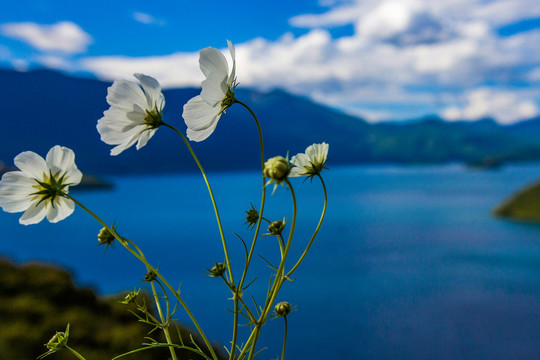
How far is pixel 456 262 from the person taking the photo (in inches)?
1150

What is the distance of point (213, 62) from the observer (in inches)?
21.8

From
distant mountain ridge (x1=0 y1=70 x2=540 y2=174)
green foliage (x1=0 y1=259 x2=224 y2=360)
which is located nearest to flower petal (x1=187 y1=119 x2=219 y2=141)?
green foliage (x1=0 y1=259 x2=224 y2=360)

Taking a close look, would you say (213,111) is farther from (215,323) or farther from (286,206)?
(286,206)

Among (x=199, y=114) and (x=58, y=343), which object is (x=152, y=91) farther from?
(x=58, y=343)

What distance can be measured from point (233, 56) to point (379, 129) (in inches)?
4800

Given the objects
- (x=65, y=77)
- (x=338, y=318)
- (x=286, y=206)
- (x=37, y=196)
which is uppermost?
(x=65, y=77)

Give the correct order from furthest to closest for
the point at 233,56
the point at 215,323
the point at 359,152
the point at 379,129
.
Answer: the point at 379,129 < the point at 359,152 < the point at 215,323 < the point at 233,56

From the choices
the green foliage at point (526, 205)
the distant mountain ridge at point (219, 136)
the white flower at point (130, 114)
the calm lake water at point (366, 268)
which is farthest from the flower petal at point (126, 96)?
the distant mountain ridge at point (219, 136)

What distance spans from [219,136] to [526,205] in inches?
2877

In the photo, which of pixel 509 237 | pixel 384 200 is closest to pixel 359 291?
pixel 509 237

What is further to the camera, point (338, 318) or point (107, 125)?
point (338, 318)

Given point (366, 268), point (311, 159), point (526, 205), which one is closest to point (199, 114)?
point (311, 159)

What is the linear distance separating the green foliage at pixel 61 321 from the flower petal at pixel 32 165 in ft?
5.86

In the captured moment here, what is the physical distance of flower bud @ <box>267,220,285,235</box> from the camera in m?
0.59
